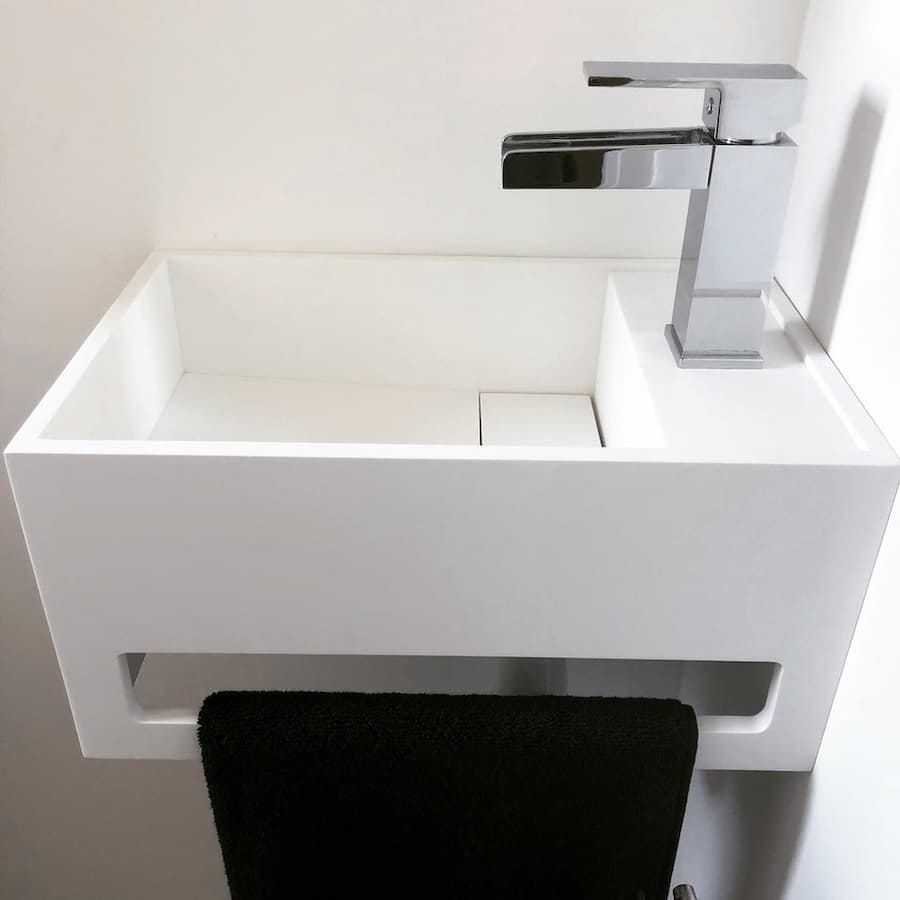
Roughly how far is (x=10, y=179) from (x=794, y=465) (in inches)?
32.1

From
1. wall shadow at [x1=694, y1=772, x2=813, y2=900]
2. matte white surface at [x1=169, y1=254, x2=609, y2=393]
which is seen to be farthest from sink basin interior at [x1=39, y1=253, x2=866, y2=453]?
wall shadow at [x1=694, y1=772, x2=813, y2=900]

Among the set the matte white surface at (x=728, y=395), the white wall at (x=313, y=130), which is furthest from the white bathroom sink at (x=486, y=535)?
the white wall at (x=313, y=130)

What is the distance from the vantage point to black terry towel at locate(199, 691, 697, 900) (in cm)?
77

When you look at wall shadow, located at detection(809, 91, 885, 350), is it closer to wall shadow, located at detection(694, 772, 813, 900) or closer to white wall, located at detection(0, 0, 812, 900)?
white wall, located at detection(0, 0, 812, 900)

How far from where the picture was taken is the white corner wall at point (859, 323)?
0.67 meters

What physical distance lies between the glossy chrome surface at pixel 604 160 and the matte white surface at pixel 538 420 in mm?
277

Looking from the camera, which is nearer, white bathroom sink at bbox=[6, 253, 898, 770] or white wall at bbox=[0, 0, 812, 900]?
white bathroom sink at bbox=[6, 253, 898, 770]

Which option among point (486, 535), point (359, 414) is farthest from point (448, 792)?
point (359, 414)

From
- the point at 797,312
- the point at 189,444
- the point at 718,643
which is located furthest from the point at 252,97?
the point at 718,643

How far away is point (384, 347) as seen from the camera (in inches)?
40.3

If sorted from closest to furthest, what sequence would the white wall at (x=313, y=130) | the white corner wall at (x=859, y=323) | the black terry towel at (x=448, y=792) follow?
the white corner wall at (x=859, y=323) < the black terry towel at (x=448, y=792) < the white wall at (x=313, y=130)

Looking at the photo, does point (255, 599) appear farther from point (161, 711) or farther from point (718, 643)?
point (718, 643)

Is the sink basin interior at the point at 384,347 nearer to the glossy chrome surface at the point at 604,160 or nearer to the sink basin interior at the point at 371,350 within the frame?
the sink basin interior at the point at 371,350

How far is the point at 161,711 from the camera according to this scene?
0.83 metres
